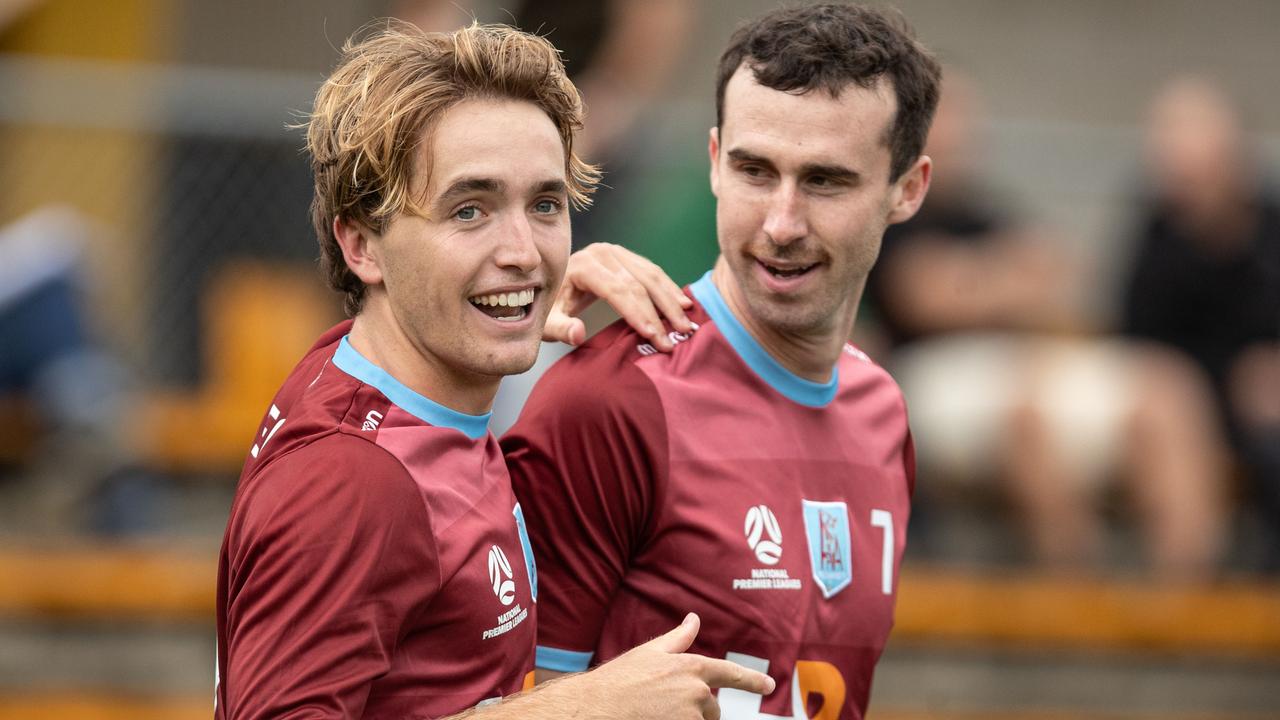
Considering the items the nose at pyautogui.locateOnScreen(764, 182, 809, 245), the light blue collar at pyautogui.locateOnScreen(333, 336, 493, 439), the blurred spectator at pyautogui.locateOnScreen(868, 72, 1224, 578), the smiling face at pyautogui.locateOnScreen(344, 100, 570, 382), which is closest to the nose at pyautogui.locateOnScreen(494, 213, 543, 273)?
the smiling face at pyautogui.locateOnScreen(344, 100, 570, 382)

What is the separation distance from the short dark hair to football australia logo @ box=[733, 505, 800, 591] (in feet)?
2.58

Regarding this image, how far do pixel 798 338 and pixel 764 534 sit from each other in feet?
1.44

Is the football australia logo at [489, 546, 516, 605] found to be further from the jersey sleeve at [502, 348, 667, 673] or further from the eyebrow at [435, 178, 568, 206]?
the eyebrow at [435, 178, 568, 206]

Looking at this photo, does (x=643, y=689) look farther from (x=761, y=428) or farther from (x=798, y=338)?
(x=798, y=338)

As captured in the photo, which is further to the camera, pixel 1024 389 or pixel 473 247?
pixel 1024 389

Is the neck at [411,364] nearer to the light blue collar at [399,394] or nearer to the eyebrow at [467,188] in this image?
the light blue collar at [399,394]

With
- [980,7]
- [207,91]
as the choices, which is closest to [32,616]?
[207,91]

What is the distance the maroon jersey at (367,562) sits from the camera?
2.52 metres

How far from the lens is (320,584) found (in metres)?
2.52

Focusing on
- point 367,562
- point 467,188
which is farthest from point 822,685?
point 467,188

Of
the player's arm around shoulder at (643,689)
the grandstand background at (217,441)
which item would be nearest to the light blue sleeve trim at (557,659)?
the player's arm around shoulder at (643,689)

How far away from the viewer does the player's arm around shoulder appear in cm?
266

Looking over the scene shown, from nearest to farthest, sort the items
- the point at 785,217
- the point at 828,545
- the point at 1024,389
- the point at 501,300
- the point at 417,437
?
the point at 417,437 → the point at 501,300 → the point at 785,217 → the point at 828,545 → the point at 1024,389

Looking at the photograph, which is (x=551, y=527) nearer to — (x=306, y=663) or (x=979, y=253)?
(x=306, y=663)
